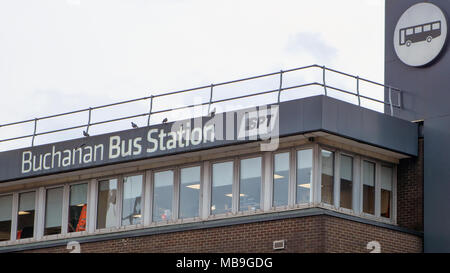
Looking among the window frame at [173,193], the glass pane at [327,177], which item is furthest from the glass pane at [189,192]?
the glass pane at [327,177]

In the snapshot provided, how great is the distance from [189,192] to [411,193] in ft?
19.1

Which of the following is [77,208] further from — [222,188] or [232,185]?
[232,185]

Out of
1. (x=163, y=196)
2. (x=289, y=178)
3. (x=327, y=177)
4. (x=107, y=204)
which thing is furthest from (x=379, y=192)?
(x=107, y=204)

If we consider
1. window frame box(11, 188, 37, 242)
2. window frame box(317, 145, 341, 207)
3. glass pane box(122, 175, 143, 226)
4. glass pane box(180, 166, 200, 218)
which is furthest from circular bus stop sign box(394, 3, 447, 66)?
window frame box(11, 188, 37, 242)

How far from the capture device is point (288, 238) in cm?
2470

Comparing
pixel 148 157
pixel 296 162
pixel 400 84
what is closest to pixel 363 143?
pixel 296 162

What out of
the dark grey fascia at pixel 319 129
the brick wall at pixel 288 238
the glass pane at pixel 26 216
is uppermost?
the dark grey fascia at pixel 319 129

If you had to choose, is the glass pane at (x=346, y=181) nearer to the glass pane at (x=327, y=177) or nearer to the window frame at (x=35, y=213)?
the glass pane at (x=327, y=177)

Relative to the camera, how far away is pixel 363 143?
2572 centimetres

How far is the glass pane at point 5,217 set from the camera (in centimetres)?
3062

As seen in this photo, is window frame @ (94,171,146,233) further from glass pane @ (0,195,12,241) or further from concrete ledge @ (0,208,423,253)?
glass pane @ (0,195,12,241)

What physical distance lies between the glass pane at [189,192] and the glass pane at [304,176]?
3.01 m
